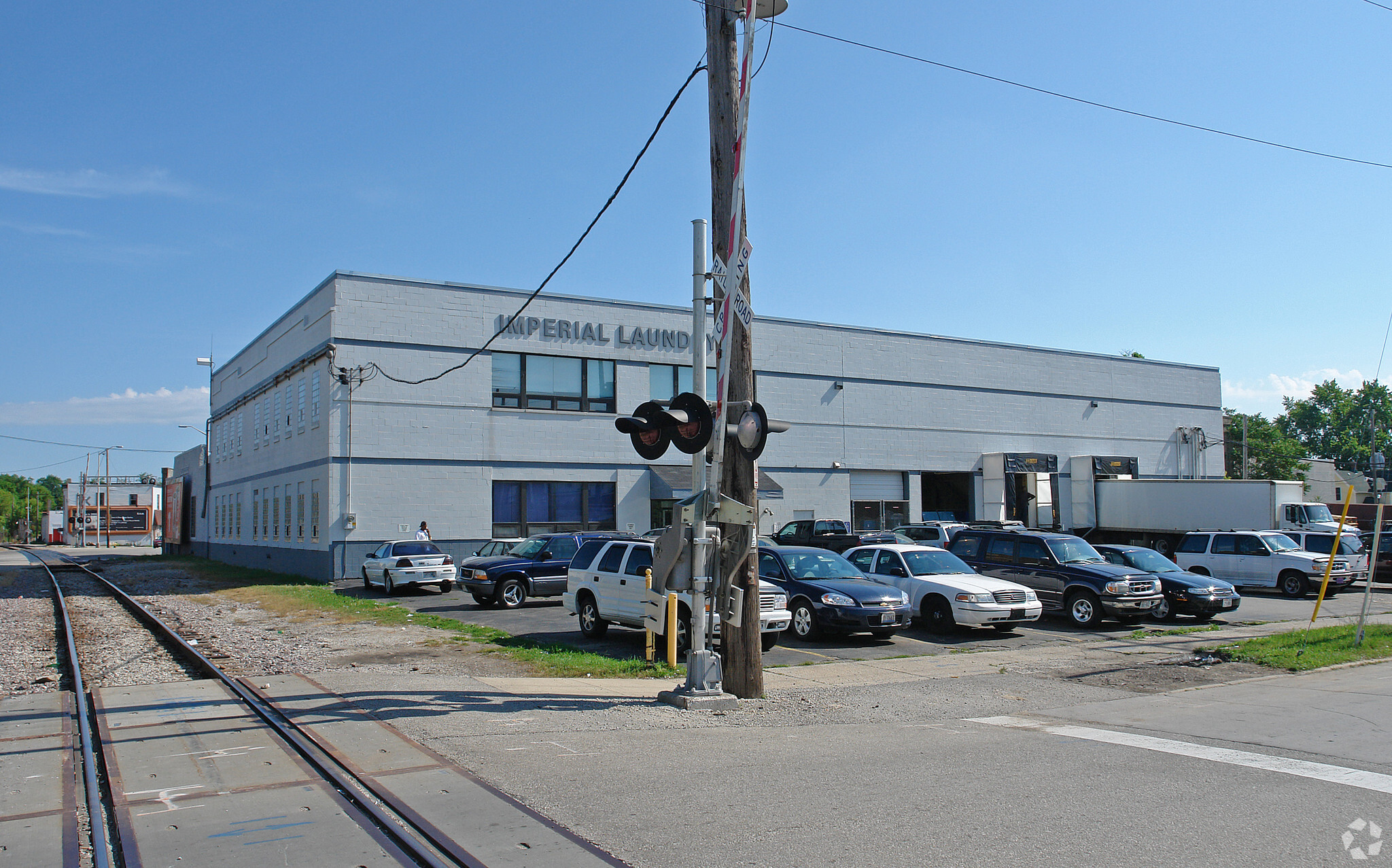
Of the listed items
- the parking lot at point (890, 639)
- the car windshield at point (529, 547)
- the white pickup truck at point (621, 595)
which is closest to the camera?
the white pickup truck at point (621, 595)

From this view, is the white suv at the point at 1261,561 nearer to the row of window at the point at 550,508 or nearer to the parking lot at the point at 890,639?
the parking lot at the point at 890,639

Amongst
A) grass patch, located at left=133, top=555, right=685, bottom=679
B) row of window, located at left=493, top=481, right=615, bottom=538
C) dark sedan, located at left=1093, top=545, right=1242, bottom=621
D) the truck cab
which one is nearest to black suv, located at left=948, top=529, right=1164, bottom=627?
dark sedan, located at left=1093, top=545, right=1242, bottom=621

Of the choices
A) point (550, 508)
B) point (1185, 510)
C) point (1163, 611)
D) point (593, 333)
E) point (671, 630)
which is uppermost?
point (593, 333)

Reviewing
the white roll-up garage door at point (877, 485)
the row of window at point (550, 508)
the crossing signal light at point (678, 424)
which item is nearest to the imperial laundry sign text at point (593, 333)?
the row of window at point (550, 508)

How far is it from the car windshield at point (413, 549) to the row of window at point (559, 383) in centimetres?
752

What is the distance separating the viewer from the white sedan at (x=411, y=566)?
2508cm

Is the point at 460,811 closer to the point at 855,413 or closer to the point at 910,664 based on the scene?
the point at 910,664

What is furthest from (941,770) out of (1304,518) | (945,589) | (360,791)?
(1304,518)

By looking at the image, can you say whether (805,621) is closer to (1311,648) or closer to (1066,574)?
(1066,574)

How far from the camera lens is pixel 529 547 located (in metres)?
22.3

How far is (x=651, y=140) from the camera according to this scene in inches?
519

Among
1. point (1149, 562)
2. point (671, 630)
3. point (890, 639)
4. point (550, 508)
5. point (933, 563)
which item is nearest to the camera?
point (671, 630)

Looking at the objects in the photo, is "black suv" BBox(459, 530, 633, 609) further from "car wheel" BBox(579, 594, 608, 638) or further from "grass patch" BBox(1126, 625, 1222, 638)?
"grass patch" BBox(1126, 625, 1222, 638)

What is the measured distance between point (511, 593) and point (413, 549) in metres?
5.62
